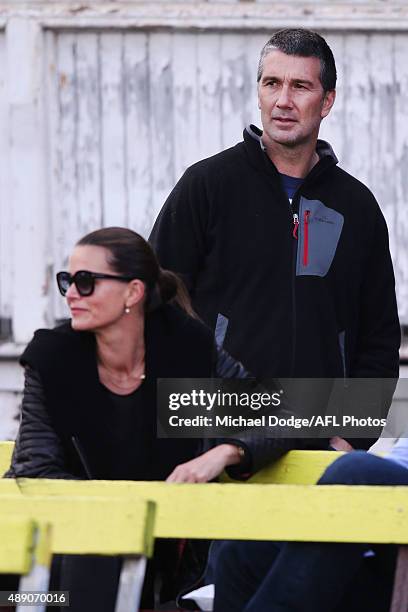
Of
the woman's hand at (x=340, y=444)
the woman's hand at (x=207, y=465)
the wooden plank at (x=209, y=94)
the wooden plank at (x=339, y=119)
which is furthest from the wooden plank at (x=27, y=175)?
the woman's hand at (x=207, y=465)

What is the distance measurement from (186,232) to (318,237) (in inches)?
15.5

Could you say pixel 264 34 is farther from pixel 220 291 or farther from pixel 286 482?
pixel 286 482

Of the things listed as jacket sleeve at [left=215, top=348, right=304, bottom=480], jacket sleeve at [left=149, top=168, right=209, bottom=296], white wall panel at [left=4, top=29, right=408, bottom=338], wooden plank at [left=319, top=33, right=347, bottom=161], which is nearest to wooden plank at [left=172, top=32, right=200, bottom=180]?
white wall panel at [left=4, top=29, right=408, bottom=338]

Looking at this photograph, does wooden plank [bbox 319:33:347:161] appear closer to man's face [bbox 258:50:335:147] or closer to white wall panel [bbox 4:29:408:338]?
white wall panel [bbox 4:29:408:338]

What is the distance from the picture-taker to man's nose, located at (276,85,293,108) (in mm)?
4266

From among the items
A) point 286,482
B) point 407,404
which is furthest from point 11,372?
point 286,482

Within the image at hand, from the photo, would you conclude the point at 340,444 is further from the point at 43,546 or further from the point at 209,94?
the point at 209,94

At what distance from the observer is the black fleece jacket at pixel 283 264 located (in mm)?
4227

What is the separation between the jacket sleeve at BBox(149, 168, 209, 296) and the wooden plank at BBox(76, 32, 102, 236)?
9.05 feet

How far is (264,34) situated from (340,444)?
321 centimetres

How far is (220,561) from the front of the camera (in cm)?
342

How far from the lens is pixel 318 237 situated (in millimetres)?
4305

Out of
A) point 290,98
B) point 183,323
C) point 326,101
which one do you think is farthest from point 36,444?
point 326,101

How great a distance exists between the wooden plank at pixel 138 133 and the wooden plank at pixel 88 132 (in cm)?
15
